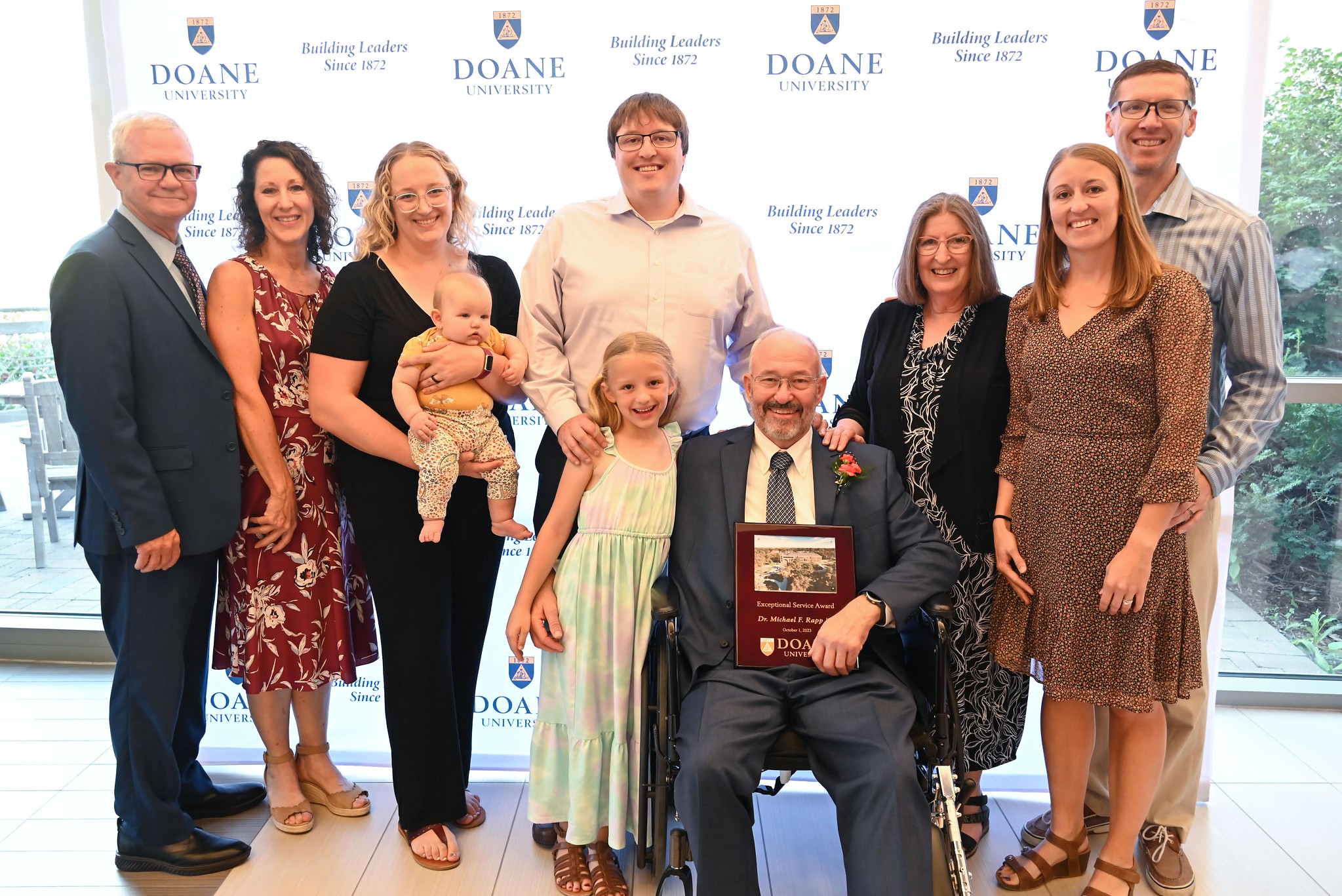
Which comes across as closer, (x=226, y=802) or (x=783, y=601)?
(x=783, y=601)

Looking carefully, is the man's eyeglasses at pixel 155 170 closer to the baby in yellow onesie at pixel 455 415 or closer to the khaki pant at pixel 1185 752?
the baby in yellow onesie at pixel 455 415

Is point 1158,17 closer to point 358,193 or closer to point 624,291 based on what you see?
point 624,291

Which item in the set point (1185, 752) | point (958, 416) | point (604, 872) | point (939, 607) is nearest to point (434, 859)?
point (604, 872)

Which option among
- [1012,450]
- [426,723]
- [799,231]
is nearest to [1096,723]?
[1012,450]

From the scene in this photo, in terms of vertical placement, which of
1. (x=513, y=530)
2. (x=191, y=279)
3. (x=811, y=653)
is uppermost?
(x=191, y=279)

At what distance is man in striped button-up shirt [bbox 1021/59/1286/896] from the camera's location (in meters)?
2.54

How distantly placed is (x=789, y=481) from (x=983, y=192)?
1.40 m

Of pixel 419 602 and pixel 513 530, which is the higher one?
pixel 513 530

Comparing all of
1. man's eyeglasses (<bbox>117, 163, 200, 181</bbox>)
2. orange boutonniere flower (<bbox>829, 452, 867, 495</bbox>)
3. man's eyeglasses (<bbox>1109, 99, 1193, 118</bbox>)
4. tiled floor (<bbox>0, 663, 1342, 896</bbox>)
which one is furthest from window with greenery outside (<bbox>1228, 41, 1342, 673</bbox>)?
man's eyeglasses (<bbox>117, 163, 200, 181</bbox>)

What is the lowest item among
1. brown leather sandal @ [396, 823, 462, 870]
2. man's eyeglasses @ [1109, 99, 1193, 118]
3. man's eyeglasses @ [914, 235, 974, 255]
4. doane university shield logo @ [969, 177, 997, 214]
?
brown leather sandal @ [396, 823, 462, 870]

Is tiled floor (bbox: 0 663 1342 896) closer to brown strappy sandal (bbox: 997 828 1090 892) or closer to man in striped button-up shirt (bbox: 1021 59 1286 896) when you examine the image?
brown strappy sandal (bbox: 997 828 1090 892)

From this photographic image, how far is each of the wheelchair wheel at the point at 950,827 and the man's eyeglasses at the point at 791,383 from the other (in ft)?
3.39

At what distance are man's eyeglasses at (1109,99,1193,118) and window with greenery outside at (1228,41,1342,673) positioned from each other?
152 cm

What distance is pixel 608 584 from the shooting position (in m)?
2.54
